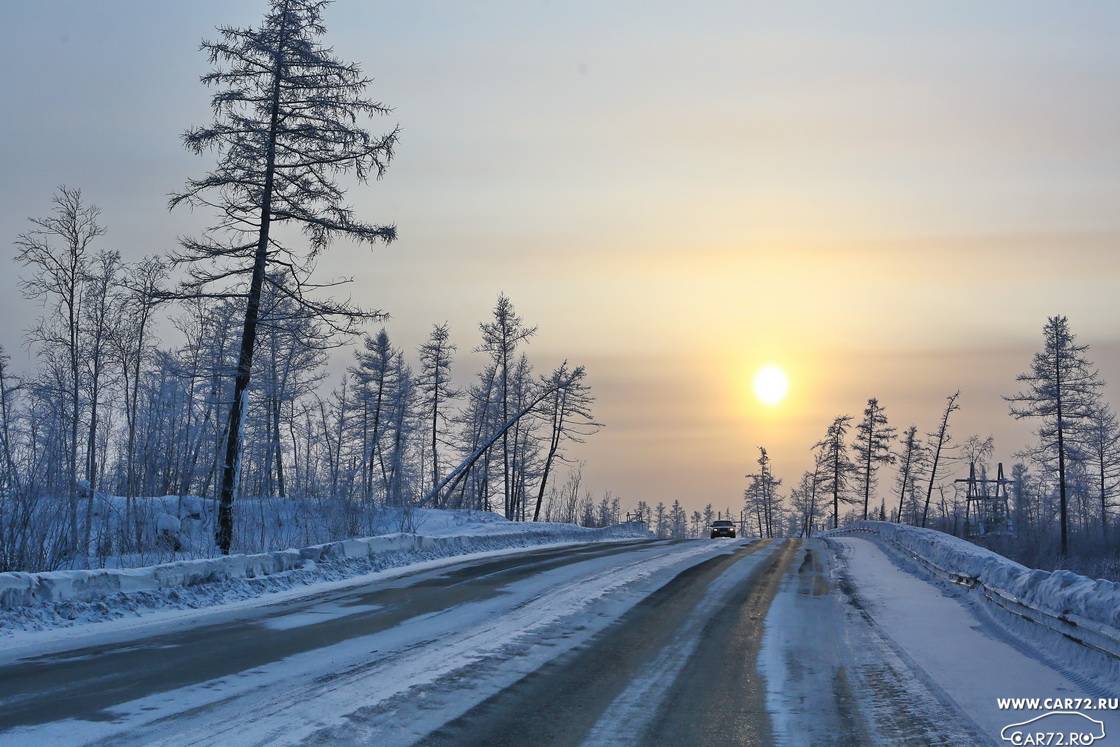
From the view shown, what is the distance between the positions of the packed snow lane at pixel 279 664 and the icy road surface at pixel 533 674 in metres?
0.03

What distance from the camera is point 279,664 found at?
8.63 meters

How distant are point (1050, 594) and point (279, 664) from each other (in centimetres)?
844

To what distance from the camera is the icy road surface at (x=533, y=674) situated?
6.58 metres

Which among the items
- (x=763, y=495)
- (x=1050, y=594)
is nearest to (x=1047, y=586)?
(x=1050, y=594)

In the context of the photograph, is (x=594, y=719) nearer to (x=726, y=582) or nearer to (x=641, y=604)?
(x=641, y=604)

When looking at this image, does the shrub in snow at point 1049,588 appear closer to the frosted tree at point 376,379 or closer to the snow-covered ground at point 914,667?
the snow-covered ground at point 914,667

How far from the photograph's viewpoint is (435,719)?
6.77 metres

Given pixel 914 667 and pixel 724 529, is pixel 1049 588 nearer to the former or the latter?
pixel 914 667

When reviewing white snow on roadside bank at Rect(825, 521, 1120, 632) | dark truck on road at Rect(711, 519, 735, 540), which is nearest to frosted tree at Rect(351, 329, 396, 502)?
dark truck on road at Rect(711, 519, 735, 540)

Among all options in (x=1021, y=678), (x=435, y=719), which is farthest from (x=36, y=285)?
(x=1021, y=678)

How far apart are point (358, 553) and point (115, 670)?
35.5ft

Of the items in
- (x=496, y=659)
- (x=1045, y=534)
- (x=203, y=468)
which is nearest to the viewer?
(x=496, y=659)

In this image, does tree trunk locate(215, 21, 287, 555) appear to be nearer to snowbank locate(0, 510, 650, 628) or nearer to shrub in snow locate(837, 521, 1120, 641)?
snowbank locate(0, 510, 650, 628)

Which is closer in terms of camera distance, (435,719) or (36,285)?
(435,719)
